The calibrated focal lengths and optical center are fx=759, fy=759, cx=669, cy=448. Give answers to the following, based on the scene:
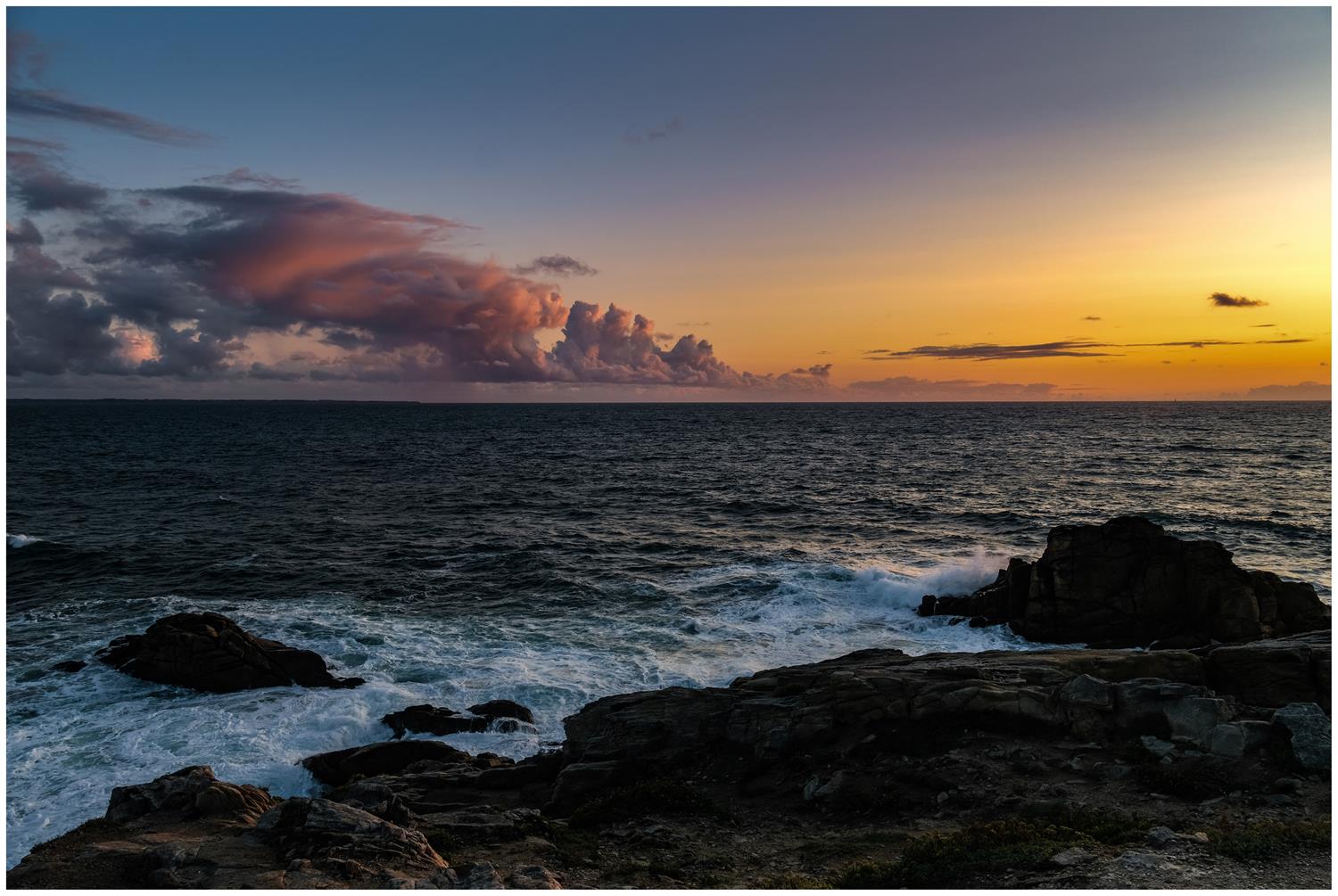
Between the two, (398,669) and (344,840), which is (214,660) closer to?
(398,669)

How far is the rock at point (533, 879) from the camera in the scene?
13883 millimetres

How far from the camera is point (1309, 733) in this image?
1639 cm

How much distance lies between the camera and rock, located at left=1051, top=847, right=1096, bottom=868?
521 inches

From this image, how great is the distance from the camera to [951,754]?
18094mm

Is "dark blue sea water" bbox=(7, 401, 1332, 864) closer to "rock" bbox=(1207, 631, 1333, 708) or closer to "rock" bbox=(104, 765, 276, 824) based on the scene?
"rock" bbox=(104, 765, 276, 824)

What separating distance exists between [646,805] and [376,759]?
9.81 meters

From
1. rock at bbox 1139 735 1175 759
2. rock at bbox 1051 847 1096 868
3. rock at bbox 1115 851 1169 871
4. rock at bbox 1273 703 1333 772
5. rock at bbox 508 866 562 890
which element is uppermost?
rock at bbox 1273 703 1333 772

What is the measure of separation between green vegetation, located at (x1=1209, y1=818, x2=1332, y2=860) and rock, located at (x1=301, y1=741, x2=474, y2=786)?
18.1 meters

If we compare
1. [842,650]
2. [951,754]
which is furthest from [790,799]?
[842,650]

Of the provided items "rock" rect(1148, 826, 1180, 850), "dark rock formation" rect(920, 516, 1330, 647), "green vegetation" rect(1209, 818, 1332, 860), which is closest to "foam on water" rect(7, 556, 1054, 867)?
"dark rock formation" rect(920, 516, 1330, 647)

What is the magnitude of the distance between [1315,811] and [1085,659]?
Answer: 665 cm

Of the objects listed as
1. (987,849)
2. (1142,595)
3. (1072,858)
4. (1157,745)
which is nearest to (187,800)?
(987,849)

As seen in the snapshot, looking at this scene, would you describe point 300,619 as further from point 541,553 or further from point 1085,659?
point 1085,659

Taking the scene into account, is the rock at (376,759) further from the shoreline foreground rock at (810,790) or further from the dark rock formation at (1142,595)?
the dark rock formation at (1142,595)
